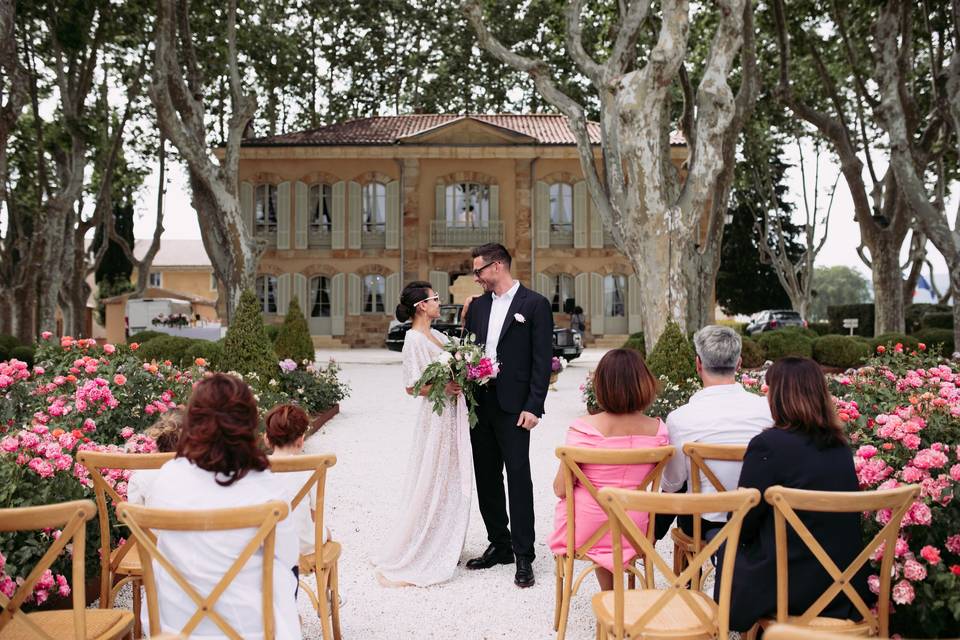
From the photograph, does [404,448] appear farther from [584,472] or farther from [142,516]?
[142,516]

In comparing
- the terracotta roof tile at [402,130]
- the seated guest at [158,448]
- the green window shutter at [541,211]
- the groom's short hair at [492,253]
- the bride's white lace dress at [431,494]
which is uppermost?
the terracotta roof tile at [402,130]

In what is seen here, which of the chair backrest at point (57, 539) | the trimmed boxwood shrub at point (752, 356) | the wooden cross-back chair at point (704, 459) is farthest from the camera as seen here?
the trimmed boxwood shrub at point (752, 356)

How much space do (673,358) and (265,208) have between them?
2141 centimetres

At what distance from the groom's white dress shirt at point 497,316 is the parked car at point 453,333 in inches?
460

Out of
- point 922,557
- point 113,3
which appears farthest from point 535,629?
point 113,3

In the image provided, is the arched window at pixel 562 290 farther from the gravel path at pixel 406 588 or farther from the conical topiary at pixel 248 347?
the conical topiary at pixel 248 347

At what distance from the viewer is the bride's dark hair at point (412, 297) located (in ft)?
14.8

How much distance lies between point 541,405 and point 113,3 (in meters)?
15.1

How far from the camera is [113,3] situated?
51.1ft

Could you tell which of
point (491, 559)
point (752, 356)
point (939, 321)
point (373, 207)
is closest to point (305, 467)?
point (491, 559)

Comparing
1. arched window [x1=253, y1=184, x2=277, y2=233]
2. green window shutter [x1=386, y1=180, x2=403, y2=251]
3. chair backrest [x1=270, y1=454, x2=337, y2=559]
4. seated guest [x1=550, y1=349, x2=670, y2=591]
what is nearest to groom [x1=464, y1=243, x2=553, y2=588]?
seated guest [x1=550, y1=349, x2=670, y2=591]

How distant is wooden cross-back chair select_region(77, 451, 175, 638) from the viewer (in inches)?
122

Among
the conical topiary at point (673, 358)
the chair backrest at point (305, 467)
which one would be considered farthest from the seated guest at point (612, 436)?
the conical topiary at point (673, 358)

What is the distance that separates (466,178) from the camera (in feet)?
90.4
